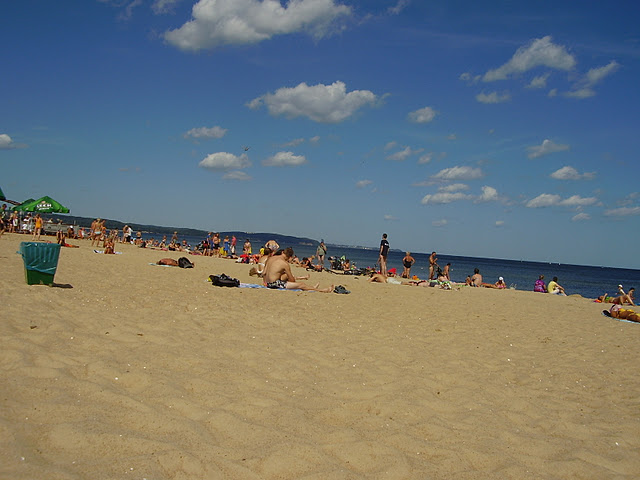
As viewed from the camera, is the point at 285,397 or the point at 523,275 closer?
the point at 285,397

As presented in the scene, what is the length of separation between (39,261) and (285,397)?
18.4 ft

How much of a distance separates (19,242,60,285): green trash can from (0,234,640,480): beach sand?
340mm

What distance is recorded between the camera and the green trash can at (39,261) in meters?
7.44

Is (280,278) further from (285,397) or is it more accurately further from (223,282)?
(285,397)

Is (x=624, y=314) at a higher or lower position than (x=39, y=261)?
lower

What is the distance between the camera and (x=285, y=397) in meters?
3.93

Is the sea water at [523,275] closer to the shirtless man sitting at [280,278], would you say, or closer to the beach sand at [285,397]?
the shirtless man sitting at [280,278]

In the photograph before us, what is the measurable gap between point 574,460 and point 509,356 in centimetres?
311

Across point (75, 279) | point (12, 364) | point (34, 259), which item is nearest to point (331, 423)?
point (12, 364)

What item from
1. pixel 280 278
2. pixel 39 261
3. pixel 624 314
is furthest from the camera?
pixel 280 278

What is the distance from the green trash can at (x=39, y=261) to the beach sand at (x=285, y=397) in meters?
0.34

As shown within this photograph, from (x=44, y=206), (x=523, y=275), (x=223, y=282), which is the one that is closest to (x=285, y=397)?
(x=223, y=282)

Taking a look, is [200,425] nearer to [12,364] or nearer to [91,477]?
[91,477]

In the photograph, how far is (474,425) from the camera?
385 centimetres
